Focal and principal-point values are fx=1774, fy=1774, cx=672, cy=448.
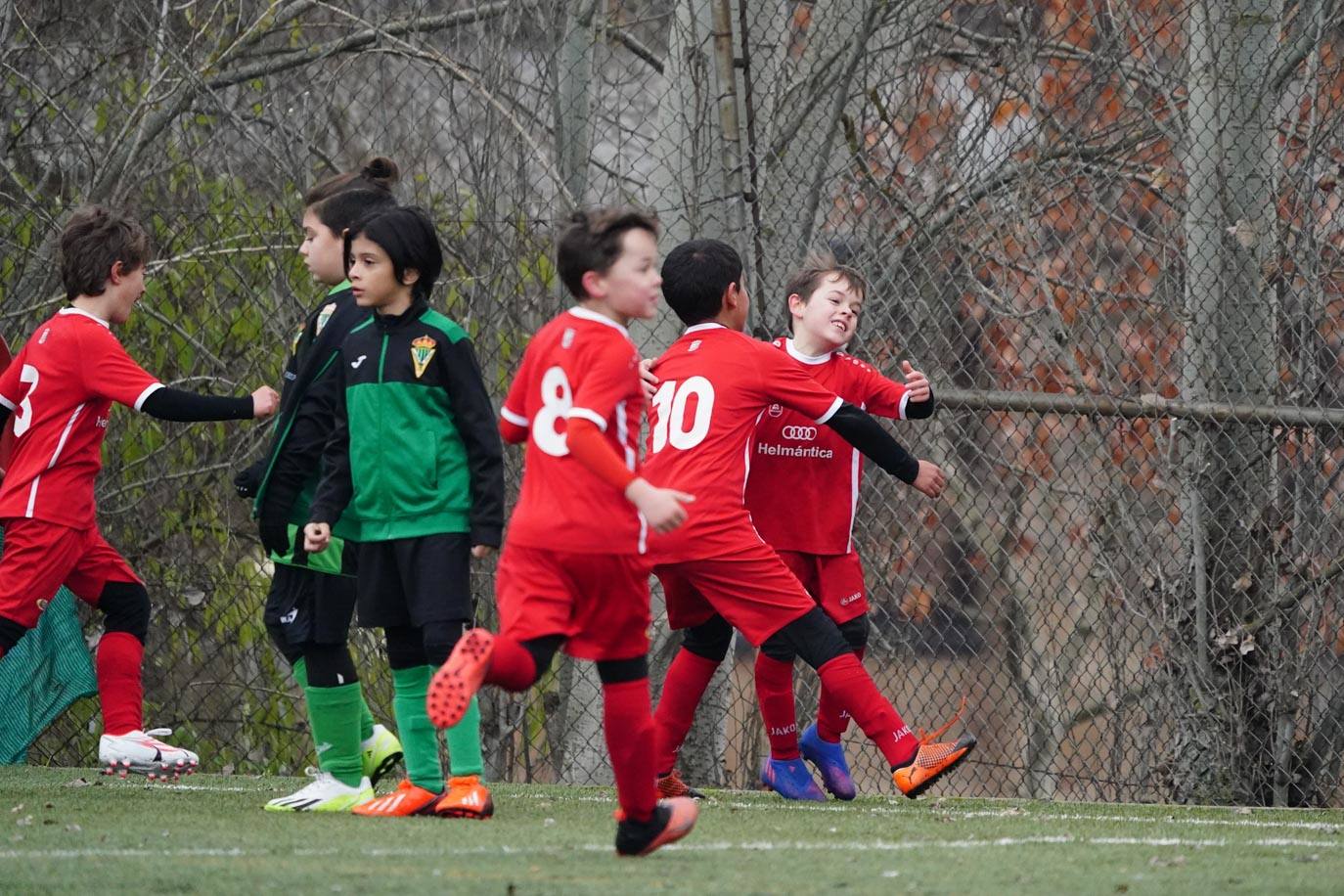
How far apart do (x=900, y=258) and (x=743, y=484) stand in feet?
7.02

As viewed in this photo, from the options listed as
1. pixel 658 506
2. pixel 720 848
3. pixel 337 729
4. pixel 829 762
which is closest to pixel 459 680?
pixel 658 506

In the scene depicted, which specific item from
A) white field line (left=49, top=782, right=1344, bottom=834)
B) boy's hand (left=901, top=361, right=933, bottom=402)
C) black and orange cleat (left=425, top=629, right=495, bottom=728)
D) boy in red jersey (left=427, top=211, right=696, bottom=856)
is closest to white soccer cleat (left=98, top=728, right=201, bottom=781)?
white field line (left=49, top=782, right=1344, bottom=834)

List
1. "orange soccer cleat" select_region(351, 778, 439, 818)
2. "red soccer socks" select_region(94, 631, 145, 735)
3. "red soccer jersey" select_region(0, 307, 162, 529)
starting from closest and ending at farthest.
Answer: "orange soccer cleat" select_region(351, 778, 439, 818)
"red soccer jersey" select_region(0, 307, 162, 529)
"red soccer socks" select_region(94, 631, 145, 735)

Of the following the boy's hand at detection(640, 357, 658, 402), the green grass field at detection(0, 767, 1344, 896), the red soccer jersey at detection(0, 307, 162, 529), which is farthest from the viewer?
the red soccer jersey at detection(0, 307, 162, 529)

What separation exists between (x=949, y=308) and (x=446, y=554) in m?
3.21

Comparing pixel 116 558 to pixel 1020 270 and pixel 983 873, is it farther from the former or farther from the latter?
pixel 1020 270

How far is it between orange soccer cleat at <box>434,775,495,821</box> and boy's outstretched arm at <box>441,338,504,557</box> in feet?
2.10

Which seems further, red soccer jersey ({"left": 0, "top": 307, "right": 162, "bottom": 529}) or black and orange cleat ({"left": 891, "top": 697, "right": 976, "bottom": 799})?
red soccer jersey ({"left": 0, "top": 307, "right": 162, "bottom": 529})

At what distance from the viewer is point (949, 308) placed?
723cm

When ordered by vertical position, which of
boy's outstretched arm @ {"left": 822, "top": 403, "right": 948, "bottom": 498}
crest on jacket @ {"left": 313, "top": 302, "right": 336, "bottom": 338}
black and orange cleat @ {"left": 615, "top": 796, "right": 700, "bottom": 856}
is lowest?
black and orange cleat @ {"left": 615, "top": 796, "right": 700, "bottom": 856}

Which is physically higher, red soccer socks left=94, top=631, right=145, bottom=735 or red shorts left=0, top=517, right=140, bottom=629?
red shorts left=0, top=517, right=140, bottom=629

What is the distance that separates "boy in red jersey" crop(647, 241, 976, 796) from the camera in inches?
202

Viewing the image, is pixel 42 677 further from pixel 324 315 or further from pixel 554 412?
pixel 554 412

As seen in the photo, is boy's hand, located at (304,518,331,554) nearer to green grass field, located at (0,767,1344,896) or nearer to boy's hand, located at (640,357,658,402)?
green grass field, located at (0,767,1344,896)
